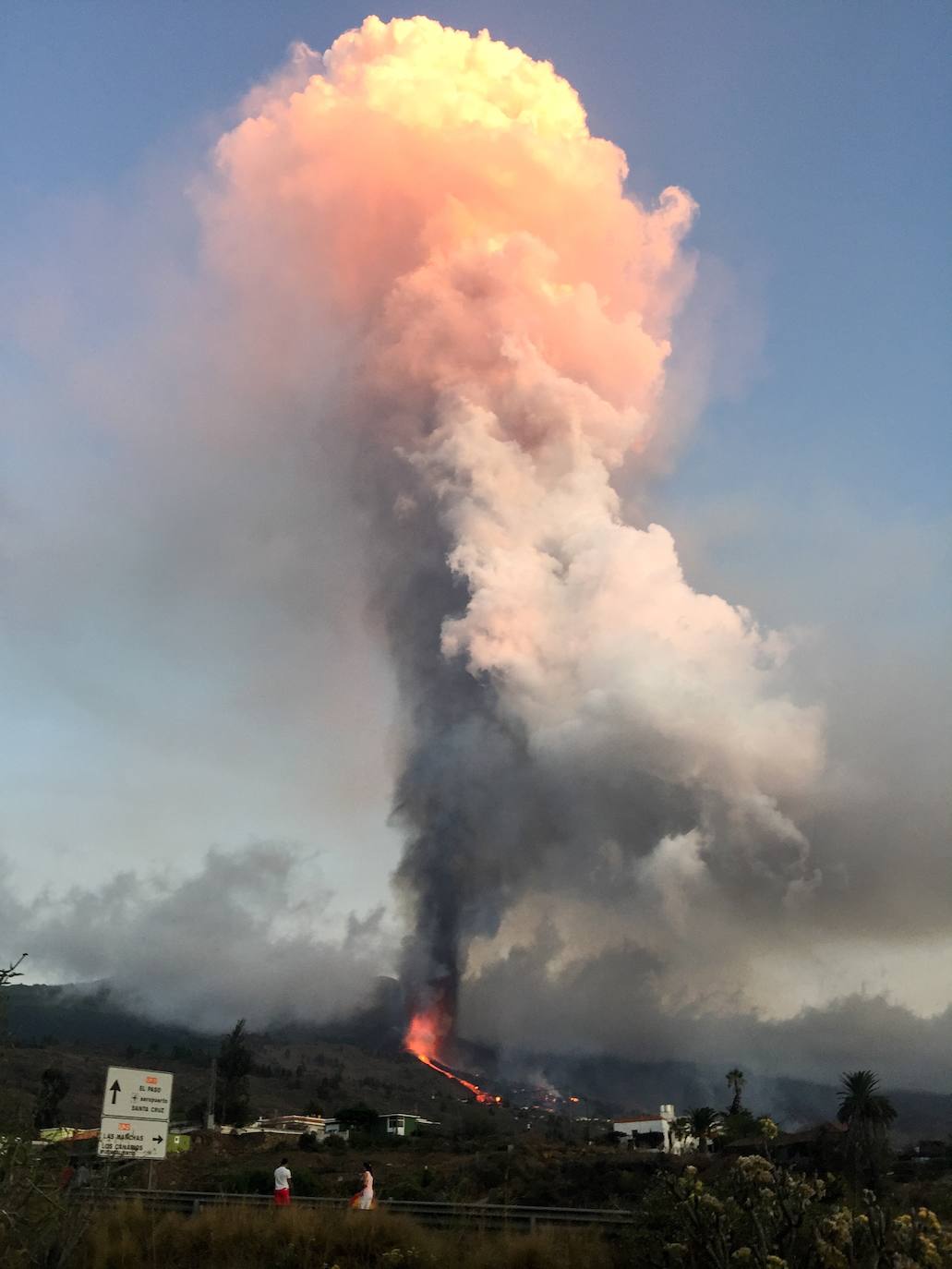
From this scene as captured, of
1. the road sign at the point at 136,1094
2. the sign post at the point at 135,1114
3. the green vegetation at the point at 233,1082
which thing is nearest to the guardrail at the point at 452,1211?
the sign post at the point at 135,1114

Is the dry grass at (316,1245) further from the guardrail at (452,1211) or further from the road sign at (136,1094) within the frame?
the road sign at (136,1094)

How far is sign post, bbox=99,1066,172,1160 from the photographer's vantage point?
1817cm

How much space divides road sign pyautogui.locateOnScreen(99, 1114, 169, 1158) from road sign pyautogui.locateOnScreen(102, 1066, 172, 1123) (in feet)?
0.35

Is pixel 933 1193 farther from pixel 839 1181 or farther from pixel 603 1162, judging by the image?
pixel 839 1181

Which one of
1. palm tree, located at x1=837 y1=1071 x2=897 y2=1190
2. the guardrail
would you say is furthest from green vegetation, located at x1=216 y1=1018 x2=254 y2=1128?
the guardrail

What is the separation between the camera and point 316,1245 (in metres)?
15.9

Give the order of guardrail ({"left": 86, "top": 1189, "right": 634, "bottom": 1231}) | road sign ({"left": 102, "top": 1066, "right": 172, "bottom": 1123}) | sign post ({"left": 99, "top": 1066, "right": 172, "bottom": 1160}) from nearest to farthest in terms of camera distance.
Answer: guardrail ({"left": 86, "top": 1189, "right": 634, "bottom": 1231}) → sign post ({"left": 99, "top": 1066, "right": 172, "bottom": 1160}) → road sign ({"left": 102, "top": 1066, "right": 172, "bottom": 1123})

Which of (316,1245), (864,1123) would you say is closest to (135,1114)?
(316,1245)

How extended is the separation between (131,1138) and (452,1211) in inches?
229

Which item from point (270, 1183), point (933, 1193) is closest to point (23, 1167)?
point (270, 1183)

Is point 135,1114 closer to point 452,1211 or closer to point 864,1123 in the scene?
point 452,1211

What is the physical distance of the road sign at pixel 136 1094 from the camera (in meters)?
18.3

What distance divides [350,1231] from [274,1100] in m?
106

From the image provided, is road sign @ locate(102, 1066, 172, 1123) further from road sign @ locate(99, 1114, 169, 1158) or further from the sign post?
road sign @ locate(99, 1114, 169, 1158)
